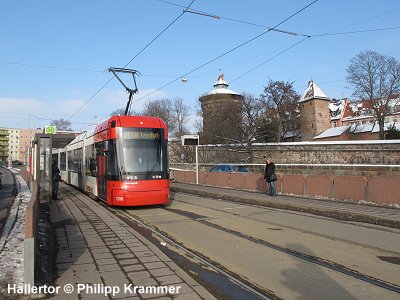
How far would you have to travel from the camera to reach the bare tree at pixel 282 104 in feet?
194

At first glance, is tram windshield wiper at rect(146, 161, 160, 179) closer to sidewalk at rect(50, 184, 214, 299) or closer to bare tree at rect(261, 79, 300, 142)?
sidewalk at rect(50, 184, 214, 299)

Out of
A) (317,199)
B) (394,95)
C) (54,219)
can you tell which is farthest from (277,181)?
(394,95)

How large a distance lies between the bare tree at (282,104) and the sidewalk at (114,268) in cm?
5064

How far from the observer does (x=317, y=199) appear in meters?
17.0

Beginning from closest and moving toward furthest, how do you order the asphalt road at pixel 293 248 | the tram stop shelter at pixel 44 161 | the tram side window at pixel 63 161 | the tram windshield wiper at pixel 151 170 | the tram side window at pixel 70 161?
1. the asphalt road at pixel 293 248
2. the tram windshield wiper at pixel 151 170
3. the tram stop shelter at pixel 44 161
4. the tram side window at pixel 70 161
5. the tram side window at pixel 63 161

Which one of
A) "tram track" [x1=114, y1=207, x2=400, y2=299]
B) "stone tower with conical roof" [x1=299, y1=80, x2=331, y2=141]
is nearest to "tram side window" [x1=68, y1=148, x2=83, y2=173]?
"tram track" [x1=114, y1=207, x2=400, y2=299]

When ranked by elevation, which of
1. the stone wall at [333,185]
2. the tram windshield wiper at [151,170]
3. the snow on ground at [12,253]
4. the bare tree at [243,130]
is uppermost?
the bare tree at [243,130]

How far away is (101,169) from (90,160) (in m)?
2.61

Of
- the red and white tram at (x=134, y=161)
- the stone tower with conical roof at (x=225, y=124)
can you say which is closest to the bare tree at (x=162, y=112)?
the stone tower with conical roof at (x=225, y=124)

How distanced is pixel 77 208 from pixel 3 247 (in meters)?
→ 7.20

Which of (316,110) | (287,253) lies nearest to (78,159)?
(287,253)

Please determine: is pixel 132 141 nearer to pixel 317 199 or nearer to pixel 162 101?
pixel 317 199

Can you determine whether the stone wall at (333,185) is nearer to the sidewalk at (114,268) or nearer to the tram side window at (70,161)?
the tram side window at (70,161)

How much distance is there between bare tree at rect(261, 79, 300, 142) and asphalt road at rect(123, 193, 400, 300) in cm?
4633
